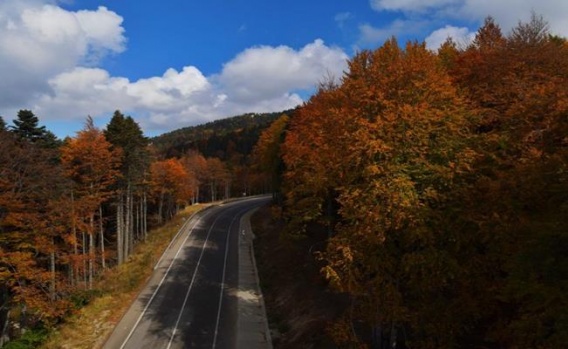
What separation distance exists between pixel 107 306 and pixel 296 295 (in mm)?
13126

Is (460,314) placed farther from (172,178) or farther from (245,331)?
(172,178)

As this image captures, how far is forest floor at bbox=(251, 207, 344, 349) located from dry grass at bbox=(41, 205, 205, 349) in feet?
32.2

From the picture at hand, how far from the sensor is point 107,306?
1255 inches

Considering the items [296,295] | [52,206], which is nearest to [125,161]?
[52,206]

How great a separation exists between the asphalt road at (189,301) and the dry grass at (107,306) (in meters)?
0.72

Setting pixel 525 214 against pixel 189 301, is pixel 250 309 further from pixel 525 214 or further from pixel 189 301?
pixel 525 214

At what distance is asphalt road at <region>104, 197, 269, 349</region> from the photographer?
26656 mm

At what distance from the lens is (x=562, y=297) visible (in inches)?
366

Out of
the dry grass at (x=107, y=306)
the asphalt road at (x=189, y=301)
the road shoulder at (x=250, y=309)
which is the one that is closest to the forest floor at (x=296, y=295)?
the road shoulder at (x=250, y=309)

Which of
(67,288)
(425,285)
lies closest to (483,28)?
(425,285)

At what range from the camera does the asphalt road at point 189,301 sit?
87.5 ft

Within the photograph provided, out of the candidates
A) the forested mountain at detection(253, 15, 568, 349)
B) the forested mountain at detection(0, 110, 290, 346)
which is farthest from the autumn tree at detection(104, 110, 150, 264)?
the forested mountain at detection(253, 15, 568, 349)

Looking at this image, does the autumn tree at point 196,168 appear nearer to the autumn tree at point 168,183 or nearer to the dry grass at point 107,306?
the autumn tree at point 168,183

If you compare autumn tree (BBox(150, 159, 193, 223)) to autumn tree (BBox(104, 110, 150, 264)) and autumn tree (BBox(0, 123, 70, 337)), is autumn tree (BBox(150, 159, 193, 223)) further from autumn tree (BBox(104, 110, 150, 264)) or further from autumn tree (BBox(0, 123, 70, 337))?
autumn tree (BBox(0, 123, 70, 337))
